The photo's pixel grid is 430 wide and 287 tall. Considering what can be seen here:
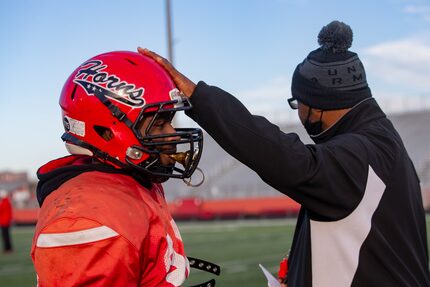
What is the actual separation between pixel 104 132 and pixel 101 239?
1.55 ft

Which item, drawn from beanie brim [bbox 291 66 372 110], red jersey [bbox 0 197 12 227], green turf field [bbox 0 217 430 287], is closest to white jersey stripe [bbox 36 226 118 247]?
beanie brim [bbox 291 66 372 110]

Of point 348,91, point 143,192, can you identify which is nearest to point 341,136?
point 348,91

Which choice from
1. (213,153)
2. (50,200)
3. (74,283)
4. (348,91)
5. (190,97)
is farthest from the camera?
(213,153)

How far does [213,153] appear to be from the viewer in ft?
108

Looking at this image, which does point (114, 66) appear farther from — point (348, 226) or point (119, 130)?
point (348, 226)

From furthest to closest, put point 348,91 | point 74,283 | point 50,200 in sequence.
→ 1. point 348,91
2. point 50,200
3. point 74,283

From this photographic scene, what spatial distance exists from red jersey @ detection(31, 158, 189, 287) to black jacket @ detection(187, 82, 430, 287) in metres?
0.33

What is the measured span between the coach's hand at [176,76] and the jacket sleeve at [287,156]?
0.20 ft

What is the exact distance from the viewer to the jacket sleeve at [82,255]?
175cm

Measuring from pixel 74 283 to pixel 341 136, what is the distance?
93 cm

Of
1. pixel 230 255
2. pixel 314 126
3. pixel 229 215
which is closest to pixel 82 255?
pixel 314 126

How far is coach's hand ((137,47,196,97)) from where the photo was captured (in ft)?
6.93

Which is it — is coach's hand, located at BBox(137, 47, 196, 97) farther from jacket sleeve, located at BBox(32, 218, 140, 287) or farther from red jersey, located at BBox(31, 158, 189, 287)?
jacket sleeve, located at BBox(32, 218, 140, 287)

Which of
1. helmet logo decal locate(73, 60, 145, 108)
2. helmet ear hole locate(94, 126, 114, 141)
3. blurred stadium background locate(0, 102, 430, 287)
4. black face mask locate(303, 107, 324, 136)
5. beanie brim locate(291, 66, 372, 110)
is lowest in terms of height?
blurred stadium background locate(0, 102, 430, 287)
